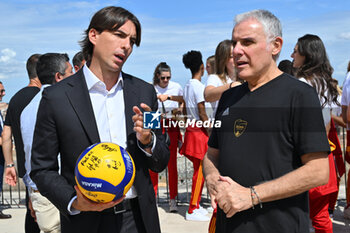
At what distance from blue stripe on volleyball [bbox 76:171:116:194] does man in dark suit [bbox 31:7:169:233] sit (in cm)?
17

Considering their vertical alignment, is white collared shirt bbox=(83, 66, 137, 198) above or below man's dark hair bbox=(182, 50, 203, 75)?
below

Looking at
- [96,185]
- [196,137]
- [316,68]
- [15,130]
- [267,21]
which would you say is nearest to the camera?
[96,185]

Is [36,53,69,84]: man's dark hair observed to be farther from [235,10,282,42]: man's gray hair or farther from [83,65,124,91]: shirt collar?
[235,10,282,42]: man's gray hair

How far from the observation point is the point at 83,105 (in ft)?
8.76

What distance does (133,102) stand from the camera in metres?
2.85

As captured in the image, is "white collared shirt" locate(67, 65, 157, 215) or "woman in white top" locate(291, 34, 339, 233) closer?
"white collared shirt" locate(67, 65, 157, 215)

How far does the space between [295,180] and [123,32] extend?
4.99ft

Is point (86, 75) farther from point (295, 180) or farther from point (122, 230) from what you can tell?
point (295, 180)

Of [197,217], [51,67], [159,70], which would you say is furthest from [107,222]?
[159,70]

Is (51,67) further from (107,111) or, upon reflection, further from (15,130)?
(107,111)

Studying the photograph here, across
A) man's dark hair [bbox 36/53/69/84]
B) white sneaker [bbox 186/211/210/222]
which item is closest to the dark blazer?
man's dark hair [bbox 36/53/69/84]

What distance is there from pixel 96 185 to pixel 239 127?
3.02ft

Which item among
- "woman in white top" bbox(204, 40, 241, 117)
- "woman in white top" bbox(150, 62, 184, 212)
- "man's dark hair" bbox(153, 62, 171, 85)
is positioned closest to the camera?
"woman in white top" bbox(204, 40, 241, 117)

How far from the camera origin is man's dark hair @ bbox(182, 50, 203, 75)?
21.7 feet
